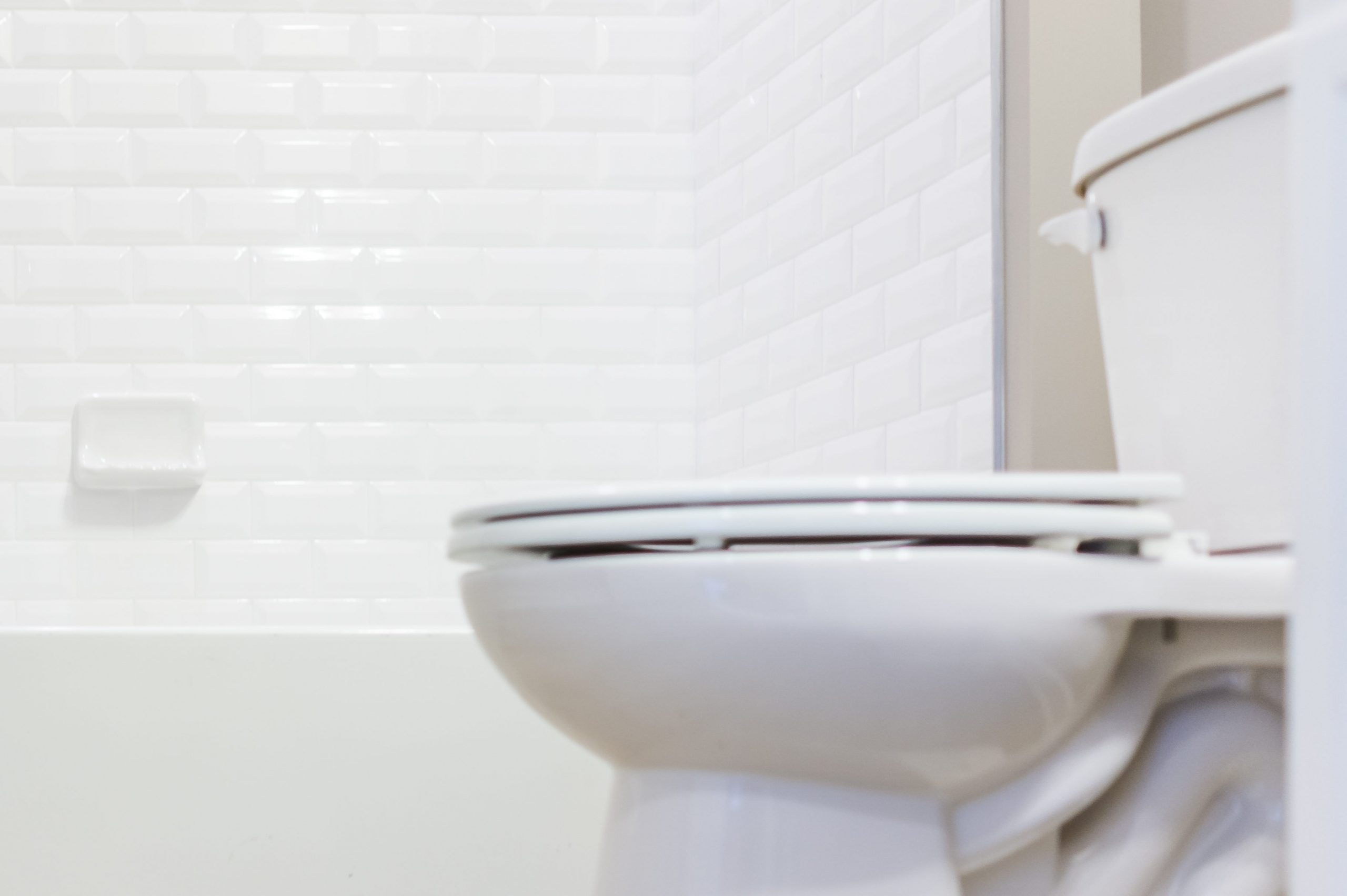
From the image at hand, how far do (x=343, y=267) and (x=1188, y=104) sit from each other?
1.78 metres

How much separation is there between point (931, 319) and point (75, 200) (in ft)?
5.11

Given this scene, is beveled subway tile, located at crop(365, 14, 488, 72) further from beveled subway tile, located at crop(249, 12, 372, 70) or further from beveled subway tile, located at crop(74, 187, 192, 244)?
beveled subway tile, located at crop(74, 187, 192, 244)

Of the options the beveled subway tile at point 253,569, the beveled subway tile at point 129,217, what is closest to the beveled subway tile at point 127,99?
the beveled subway tile at point 129,217

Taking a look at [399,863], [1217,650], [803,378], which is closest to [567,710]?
[1217,650]

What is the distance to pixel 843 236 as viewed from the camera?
2031mm

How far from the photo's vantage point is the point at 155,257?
2475 millimetres

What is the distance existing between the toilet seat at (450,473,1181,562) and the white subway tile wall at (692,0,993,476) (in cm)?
81

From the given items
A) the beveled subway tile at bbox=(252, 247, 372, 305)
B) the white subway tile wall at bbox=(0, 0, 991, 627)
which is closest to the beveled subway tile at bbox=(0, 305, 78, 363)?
the white subway tile wall at bbox=(0, 0, 991, 627)

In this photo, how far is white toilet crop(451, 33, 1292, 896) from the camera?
803 mm

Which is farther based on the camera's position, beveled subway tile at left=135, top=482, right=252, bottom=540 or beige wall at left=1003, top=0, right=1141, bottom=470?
beveled subway tile at left=135, top=482, right=252, bottom=540

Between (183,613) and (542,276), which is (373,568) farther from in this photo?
(542,276)

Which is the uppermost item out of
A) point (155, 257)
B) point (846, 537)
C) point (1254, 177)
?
point (155, 257)

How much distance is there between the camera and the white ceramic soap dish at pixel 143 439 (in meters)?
2.40

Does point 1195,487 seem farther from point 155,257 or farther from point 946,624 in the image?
point 155,257
